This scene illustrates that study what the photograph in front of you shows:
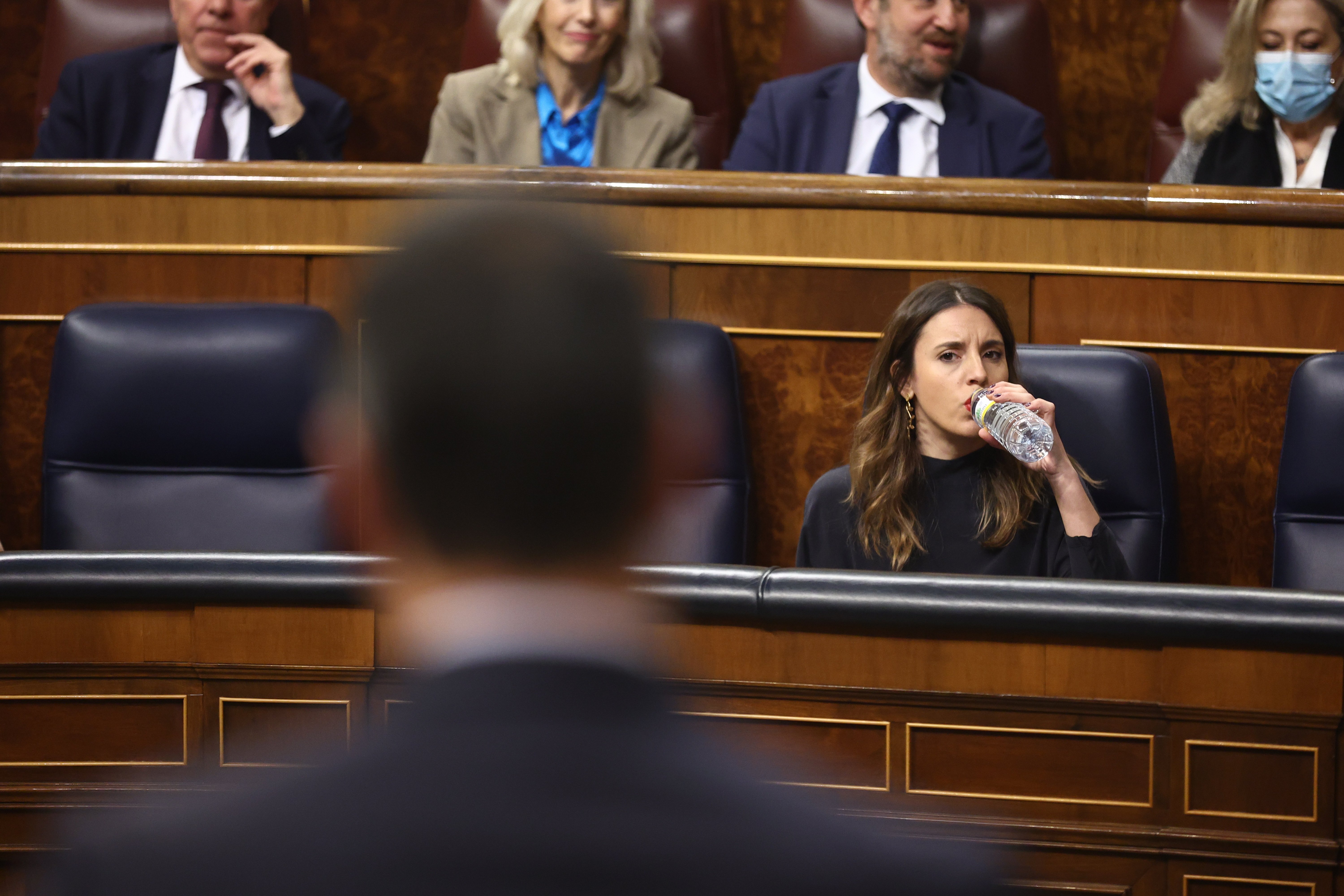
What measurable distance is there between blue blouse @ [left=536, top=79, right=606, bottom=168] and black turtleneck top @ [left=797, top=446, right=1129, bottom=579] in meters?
0.64

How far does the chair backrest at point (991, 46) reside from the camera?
184cm

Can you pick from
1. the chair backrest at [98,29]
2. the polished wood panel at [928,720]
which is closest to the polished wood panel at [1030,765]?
the polished wood panel at [928,720]

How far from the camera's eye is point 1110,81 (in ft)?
6.66

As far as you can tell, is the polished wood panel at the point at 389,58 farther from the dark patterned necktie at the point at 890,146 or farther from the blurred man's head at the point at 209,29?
the dark patterned necktie at the point at 890,146

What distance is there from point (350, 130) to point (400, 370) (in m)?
1.90

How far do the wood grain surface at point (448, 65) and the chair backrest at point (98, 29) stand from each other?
174mm

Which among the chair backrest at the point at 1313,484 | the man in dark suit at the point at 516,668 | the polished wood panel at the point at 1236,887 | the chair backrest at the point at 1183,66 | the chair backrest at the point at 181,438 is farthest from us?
the chair backrest at the point at 1183,66

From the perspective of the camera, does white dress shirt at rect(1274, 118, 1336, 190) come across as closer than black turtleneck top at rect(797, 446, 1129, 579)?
No

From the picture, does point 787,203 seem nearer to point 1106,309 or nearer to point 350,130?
point 1106,309

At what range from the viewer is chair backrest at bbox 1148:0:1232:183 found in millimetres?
1832

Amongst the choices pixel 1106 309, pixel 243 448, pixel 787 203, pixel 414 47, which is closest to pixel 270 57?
pixel 414 47

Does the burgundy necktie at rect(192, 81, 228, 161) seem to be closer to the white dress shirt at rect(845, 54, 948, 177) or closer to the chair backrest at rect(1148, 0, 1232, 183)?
the white dress shirt at rect(845, 54, 948, 177)

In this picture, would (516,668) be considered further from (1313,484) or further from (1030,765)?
(1313,484)

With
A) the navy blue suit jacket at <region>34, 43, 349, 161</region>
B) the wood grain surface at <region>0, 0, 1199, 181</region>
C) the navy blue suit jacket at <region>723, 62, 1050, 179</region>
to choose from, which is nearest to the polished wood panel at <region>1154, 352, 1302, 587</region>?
the navy blue suit jacket at <region>723, 62, 1050, 179</region>
